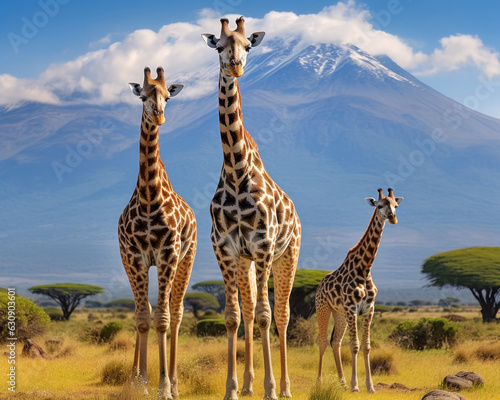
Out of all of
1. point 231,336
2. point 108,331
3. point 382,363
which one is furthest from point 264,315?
point 108,331

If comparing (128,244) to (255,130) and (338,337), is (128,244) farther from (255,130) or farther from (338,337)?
(255,130)

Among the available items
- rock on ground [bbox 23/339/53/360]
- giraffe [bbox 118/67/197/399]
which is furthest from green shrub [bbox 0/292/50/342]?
giraffe [bbox 118/67/197/399]

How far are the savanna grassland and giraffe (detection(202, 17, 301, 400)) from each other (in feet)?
4.15

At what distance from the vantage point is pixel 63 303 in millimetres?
52406

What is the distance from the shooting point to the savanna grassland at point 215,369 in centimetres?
1288

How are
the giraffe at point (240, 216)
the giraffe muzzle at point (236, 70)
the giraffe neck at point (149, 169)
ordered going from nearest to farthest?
the giraffe muzzle at point (236, 70)
the giraffe at point (240, 216)
the giraffe neck at point (149, 169)

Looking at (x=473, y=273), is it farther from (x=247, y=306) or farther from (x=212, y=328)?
(x=247, y=306)

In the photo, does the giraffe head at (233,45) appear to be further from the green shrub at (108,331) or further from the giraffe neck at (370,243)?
the green shrub at (108,331)

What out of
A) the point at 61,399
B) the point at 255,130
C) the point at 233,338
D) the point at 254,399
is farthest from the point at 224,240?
the point at 255,130

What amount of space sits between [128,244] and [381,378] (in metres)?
9.04

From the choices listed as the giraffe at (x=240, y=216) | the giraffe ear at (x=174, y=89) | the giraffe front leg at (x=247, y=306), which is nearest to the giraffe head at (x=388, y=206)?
the giraffe at (x=240, y=216)

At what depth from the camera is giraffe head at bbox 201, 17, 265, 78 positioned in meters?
10.1

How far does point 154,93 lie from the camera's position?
37.9 feet

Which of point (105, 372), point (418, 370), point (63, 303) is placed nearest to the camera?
point (105, 372)
